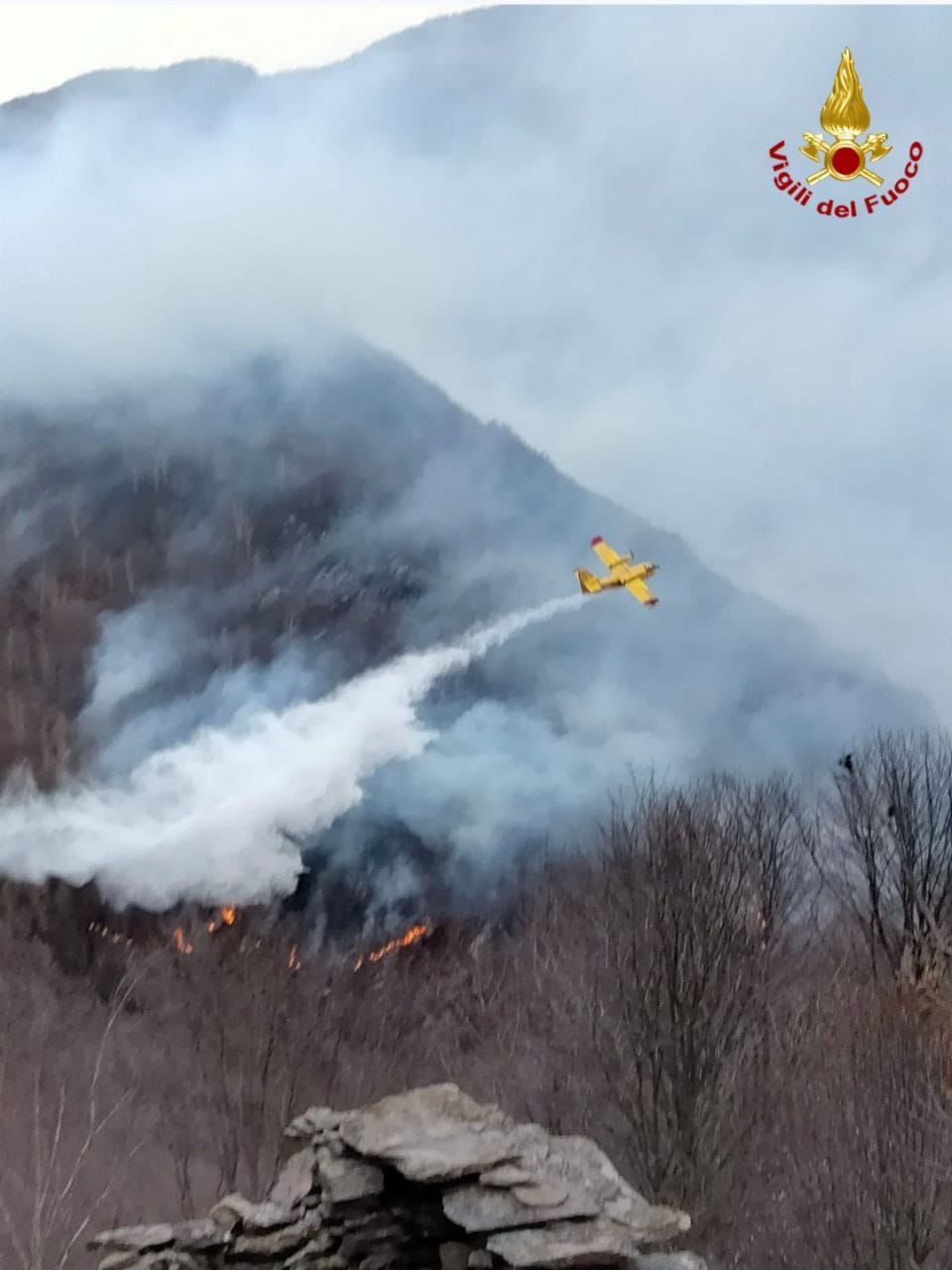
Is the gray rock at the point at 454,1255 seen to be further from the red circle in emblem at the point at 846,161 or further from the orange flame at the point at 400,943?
the red circle in emblem at the point at 846,161

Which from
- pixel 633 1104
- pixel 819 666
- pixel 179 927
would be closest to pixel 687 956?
pixel 633 1104

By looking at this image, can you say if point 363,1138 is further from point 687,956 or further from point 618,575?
point 618,575

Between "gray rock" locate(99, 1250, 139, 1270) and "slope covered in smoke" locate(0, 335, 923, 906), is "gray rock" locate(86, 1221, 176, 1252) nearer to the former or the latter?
"gray rock" locate(99, 1250, 139, 1270)

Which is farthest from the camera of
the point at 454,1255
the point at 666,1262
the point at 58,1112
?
the point at 58,1112

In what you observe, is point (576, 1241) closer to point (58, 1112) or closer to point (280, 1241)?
point (280, 1241)

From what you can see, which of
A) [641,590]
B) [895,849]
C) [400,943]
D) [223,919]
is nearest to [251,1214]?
[223,919]
